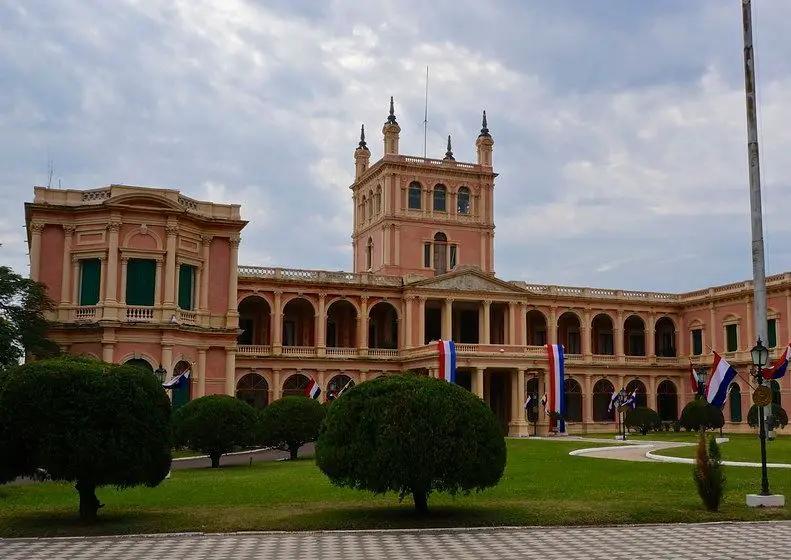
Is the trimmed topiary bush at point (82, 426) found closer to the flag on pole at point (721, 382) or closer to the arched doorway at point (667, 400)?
the flag on pole at point (721, 382)

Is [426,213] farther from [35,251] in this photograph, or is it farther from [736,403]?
[35,251]

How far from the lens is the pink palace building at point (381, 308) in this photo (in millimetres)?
40594

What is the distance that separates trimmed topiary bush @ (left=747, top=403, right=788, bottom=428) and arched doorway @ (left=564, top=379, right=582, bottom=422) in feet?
44.5

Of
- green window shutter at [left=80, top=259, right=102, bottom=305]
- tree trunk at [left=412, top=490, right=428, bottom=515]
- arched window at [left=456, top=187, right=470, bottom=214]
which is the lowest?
tree trunk at [left=412, top=490, right=428, bottom=515]

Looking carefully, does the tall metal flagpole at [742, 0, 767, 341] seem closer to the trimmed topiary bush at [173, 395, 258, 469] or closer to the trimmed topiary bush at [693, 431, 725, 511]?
the trimmed topiary bush at [693, 431, 725, 511]

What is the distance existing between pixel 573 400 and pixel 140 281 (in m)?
32.6

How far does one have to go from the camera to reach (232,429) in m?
30.7

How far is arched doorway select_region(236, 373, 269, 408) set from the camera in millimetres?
54531

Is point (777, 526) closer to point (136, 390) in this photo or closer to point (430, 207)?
point (136, 390)

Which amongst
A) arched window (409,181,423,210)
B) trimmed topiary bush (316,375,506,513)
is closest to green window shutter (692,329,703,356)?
arched window (409,181,423,210)

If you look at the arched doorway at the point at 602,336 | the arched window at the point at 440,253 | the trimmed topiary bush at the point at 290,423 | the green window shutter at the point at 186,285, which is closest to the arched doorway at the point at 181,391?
the green window shutter at the point at 186,285

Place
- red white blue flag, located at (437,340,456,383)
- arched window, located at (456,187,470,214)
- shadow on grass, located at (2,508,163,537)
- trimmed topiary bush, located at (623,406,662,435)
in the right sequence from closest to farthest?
shadow on grass, located at (2,508,163,537), red white blue flag, located at (437,340,456,383), trimmed topiary bush, located at (623,406,662,435), arched window, located at (456,187,470,214)

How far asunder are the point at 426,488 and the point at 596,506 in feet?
12.5

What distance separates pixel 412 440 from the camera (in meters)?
15.4
